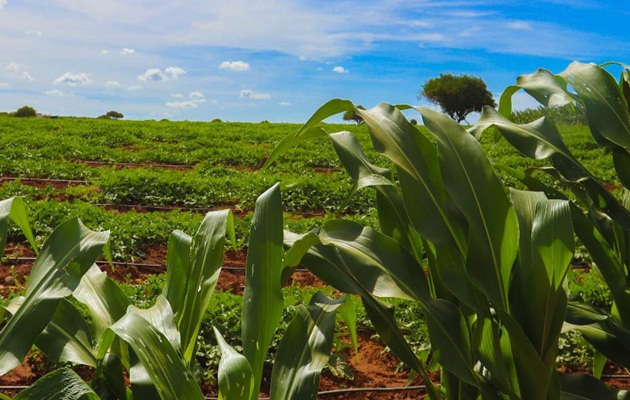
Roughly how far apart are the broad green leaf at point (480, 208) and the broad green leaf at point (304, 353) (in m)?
0.37

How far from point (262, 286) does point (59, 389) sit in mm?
501

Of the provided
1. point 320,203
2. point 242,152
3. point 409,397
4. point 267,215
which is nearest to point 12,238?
point 320,203

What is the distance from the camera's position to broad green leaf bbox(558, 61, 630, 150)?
2.11m

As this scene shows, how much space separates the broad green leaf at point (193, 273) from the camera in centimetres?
179

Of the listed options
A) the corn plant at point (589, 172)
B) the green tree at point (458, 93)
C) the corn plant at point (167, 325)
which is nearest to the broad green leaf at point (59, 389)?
the corn plant at point (167, 325)

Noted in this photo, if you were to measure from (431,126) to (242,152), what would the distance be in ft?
26.3

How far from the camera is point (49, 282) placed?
165cm

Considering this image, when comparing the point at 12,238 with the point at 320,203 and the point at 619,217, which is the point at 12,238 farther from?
the point at 619,217

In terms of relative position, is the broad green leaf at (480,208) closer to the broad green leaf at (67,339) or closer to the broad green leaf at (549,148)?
A: the broad green leaf at (549,148)

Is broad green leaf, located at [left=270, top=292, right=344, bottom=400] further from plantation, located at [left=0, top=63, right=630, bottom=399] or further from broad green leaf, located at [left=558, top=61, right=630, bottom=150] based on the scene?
broad green leaf, located at [left=558, top=61, right=630, bottom=150]

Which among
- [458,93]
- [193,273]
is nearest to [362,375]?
[193,273]

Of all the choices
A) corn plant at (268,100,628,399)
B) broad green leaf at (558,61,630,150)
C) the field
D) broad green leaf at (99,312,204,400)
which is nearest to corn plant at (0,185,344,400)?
broad green leaf at (99,312,204,400)

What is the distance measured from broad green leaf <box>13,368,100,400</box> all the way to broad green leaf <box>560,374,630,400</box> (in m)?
1.30

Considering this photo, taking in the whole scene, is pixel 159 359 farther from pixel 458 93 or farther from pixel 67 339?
pixel 458 93
